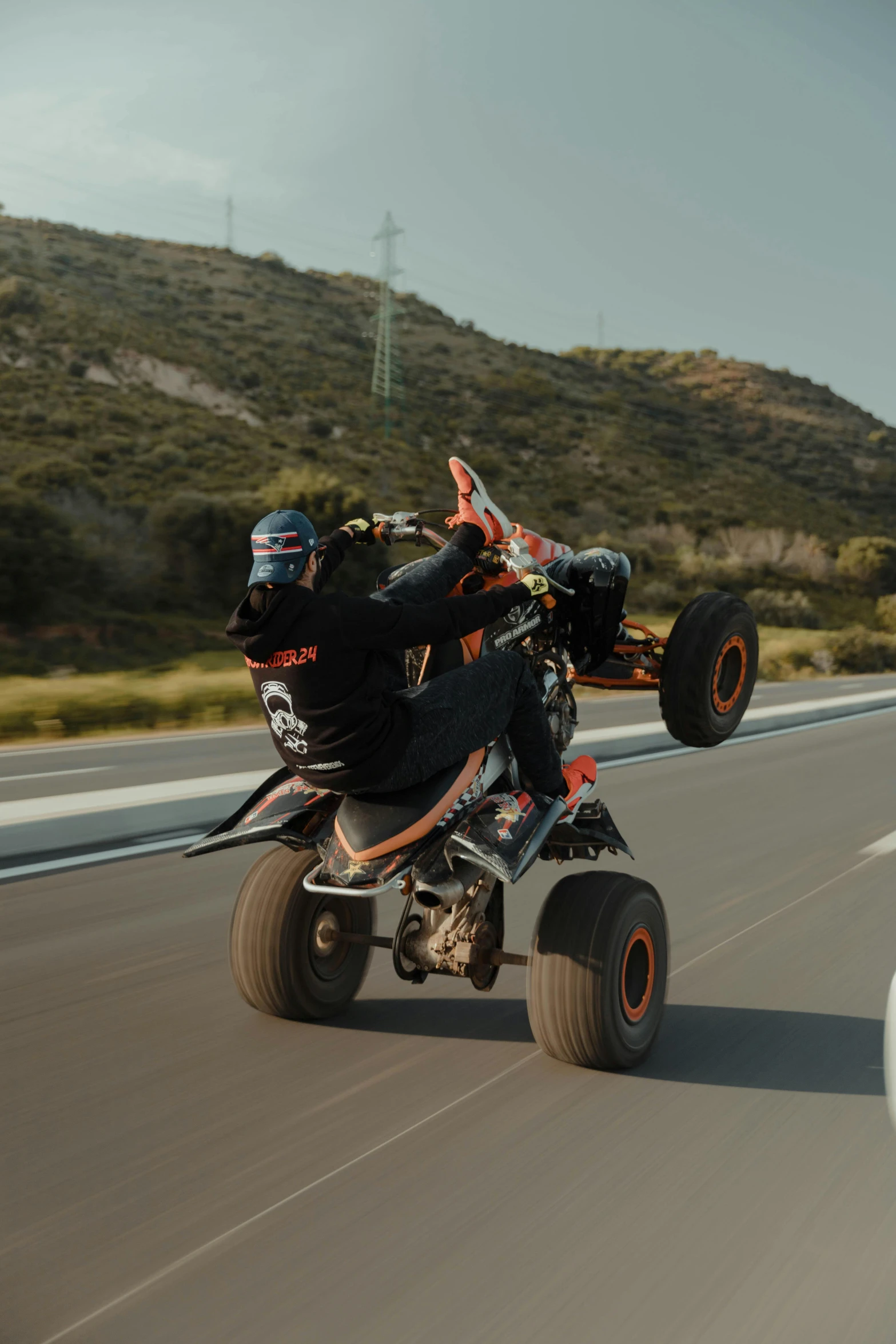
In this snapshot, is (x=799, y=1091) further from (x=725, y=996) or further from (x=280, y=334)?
(x=280, y=334)

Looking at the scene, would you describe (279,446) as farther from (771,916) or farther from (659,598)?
(771,916)

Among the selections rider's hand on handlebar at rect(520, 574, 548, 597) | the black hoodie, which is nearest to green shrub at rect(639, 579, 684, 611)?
rider's hand on handlebar at rect(520, 574, 548, 597)

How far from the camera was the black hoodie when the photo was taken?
389 cm

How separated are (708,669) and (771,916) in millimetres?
1737

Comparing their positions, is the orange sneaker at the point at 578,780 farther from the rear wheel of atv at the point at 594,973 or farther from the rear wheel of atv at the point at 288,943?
the rear wheel of atv at the point at 288,943

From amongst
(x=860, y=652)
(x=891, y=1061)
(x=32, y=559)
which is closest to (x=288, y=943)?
(x=891, y=1061)

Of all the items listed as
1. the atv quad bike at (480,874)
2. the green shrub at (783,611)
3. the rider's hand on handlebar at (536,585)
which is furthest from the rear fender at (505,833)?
the green shrub at (783,611)

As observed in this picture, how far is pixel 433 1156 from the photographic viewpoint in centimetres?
369

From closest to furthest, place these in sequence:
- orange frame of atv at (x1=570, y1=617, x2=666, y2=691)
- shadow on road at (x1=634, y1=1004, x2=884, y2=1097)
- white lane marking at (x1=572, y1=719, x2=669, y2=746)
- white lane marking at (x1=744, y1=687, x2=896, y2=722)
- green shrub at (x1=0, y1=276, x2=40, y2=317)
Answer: shadow on road at (x1=634, y1=1004, x2=884, y2=1097), orange frame of atv at (x1=570, y1=617, x2=666, y2=691), white lane marking at (x1=572, y1=719, x2=669, y2=746), white lane marking at (x1=744, y1=687, x2=896, y2=722), green shrub at (x1=0, y1=276, x2=40, y2=317)

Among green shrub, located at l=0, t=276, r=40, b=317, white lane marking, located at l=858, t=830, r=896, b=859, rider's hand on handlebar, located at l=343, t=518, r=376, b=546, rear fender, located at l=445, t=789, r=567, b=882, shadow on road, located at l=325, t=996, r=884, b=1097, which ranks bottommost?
shadow on road, located at l=325, t=996, r=884, b=1097

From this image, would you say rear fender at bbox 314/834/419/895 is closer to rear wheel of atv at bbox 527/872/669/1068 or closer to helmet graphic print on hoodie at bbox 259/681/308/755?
helmet graphic print on hoodie at bbox 259/681/308/755

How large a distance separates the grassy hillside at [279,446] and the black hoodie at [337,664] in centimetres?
2440

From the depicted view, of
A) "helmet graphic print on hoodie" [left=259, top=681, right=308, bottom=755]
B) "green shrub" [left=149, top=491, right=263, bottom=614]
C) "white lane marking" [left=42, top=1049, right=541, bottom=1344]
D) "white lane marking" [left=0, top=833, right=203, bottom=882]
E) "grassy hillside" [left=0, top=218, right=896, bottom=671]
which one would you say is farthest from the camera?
"green shrub" [left=149, top=491, right=263, bottom=614]

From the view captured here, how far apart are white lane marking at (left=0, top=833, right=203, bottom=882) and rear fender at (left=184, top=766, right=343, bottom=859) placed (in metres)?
2.88
